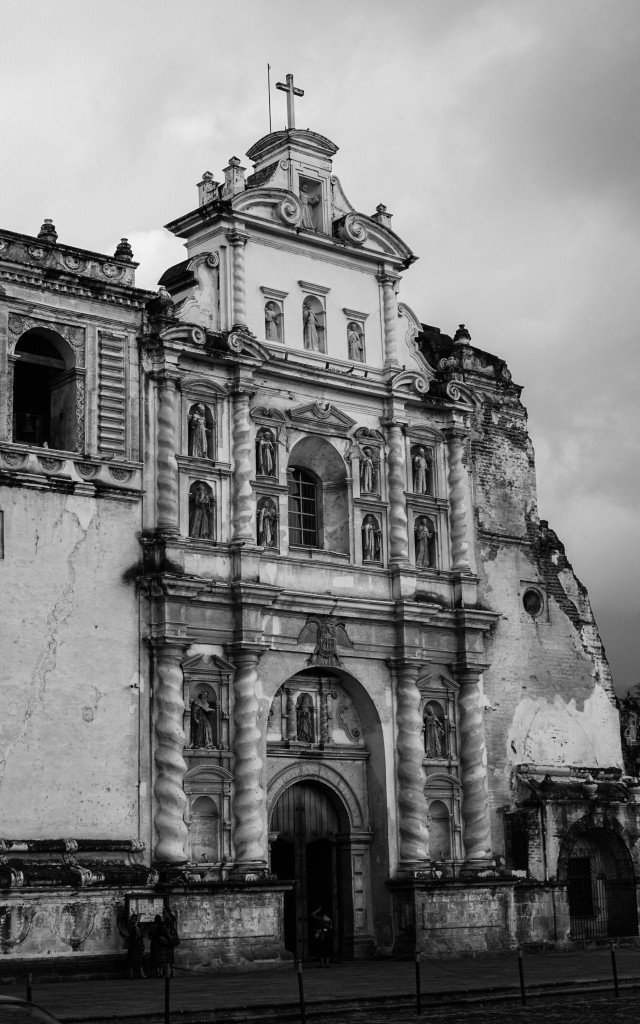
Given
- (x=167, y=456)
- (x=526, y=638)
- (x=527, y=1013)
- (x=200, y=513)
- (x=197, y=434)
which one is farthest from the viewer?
(x=526, y=638)

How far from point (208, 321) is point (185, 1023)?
15128 mm

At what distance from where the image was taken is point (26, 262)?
2672 cm

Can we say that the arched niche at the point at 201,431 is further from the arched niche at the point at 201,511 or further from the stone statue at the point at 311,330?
the stone statue at the point at 311,330

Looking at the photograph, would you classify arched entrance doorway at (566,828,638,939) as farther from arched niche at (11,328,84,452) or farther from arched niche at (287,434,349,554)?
arched niche at (11,328,84,452)

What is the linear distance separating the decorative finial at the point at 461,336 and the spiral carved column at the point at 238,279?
21.3 ft

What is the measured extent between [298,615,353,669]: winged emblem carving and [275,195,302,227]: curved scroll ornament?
25.7ft

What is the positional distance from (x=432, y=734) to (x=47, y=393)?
33.3 feet

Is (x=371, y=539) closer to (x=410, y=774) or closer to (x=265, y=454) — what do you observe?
(x=265, y=454)

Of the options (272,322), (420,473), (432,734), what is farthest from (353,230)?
(432,734)

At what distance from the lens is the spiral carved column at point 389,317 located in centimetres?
3212

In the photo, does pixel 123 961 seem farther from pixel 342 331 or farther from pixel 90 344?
pixel 342 331

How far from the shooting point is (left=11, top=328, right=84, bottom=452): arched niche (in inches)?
1072

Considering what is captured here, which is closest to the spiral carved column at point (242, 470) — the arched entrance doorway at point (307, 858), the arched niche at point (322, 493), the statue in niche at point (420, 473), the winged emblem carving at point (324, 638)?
the arched niche at point (322, 493)

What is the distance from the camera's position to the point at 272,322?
100 ft
